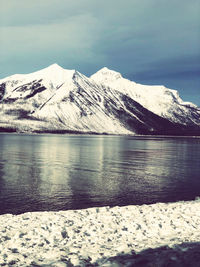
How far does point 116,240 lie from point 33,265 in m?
5.28

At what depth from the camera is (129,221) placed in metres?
20.7

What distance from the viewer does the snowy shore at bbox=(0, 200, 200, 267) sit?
15000 mm

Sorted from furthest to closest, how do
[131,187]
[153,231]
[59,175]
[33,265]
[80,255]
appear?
[59,175]
[131,187]
[153,231]
[80,255]
[33,265]

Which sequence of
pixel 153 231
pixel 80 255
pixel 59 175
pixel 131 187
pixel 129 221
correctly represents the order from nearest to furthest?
pixel 80 255, pixel 153 231, pixel 129 221, pixel 131 187, pixel 59 175

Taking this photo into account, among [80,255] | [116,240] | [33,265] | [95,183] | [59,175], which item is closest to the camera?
[33,265]

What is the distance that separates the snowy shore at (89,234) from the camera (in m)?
15.0

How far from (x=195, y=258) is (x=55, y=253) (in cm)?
740

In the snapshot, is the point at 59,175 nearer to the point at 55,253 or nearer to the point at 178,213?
the point at 178,213

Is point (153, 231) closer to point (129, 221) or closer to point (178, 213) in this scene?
point (129, 221)

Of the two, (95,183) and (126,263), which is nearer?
(126,263)

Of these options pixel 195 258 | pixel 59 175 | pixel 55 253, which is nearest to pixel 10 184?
pixel 59 175

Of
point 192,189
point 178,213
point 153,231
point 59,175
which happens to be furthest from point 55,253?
point 59,175

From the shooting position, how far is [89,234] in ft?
59.4

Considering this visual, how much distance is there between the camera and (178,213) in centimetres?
2283
